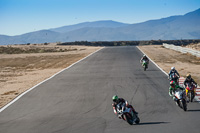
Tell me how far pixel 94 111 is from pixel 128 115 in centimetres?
218

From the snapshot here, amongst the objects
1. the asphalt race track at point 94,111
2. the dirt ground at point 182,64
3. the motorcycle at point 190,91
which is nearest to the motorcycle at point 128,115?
the asphalt race track at point 94,111

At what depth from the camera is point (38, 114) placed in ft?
39.4

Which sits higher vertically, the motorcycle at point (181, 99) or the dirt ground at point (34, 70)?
the motorcycle at point (181, 99)

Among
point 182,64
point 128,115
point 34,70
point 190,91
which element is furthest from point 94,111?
point 182,64

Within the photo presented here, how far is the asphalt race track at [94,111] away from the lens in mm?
9820

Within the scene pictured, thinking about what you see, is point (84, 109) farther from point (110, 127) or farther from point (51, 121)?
point (110, 127)

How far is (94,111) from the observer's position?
1197 centimetres

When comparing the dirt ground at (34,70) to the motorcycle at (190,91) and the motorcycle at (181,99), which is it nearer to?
the motorcycle at (190,91)

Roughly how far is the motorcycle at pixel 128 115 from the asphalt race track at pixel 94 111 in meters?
0.21

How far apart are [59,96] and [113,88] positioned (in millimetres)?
3206

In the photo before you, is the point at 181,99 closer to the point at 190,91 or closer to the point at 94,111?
the point at 190,91

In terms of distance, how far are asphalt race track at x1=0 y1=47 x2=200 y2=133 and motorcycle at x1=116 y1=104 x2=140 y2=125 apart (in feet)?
0.69

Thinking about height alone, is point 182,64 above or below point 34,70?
above

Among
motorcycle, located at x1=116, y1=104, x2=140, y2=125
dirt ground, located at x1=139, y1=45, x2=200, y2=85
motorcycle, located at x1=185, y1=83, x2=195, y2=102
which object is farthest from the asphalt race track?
dirt ground, located at x1=139, y1=45, x2=200, y2=85
